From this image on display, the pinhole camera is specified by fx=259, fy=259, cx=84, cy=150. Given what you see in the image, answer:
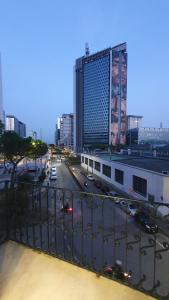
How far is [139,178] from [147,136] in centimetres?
7269

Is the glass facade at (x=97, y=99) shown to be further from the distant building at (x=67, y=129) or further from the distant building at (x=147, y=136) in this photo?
the distant building at (x=67, y=129)

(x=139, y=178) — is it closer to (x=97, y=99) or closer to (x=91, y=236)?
(x=91, y=236)

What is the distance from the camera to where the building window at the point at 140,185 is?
64.5 ft

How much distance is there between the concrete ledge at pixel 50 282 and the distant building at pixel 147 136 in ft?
287

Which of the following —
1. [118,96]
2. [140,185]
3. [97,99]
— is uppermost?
[118,96]

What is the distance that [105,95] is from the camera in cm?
8312

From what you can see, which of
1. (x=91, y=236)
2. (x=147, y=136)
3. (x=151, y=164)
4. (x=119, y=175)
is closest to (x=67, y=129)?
(x=147, y=136)

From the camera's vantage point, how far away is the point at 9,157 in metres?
27.4

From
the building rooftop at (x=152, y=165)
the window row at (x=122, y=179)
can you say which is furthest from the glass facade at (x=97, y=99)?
the building rooftop at (x=152, y=165)

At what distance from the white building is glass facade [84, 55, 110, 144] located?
51.8m

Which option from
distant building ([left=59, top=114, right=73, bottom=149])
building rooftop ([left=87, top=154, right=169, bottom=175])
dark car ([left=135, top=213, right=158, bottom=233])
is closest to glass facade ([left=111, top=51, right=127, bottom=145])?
distant building ([left=59, top=114, right=73, bottom=149])

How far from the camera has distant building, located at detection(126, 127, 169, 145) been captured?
90.2 metres

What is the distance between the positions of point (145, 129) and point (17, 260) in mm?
91525

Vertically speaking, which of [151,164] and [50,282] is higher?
[50,282]
